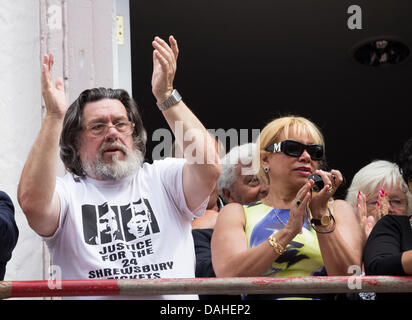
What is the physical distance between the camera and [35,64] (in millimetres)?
3297

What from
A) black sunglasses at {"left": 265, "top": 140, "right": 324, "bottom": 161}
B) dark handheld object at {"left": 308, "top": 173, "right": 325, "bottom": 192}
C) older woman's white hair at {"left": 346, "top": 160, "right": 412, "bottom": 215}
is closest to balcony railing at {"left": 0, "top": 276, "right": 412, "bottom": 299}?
dark handheld object at {"left": 308, "top": 173, "right": 325, "bottom": 192}

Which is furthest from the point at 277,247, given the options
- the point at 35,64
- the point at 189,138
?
the point at 35,64

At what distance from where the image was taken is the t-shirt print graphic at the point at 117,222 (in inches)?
89.6

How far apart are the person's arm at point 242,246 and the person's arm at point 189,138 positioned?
157 millimetres

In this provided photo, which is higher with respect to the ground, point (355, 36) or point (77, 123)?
point (355, 36)

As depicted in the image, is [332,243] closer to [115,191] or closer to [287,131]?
[287,131]

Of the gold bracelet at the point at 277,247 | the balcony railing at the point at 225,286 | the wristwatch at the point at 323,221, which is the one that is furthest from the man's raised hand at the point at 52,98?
the wristwatch at the point at 323,221

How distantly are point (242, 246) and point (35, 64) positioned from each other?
5.02ft

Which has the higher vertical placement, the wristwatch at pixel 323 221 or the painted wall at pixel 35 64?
the painted wall at pixel 35 64

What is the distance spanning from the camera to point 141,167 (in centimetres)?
257

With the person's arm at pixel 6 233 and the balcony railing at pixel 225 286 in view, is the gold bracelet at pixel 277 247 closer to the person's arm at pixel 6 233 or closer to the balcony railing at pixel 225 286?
the balcony railing at pixel 225 286
